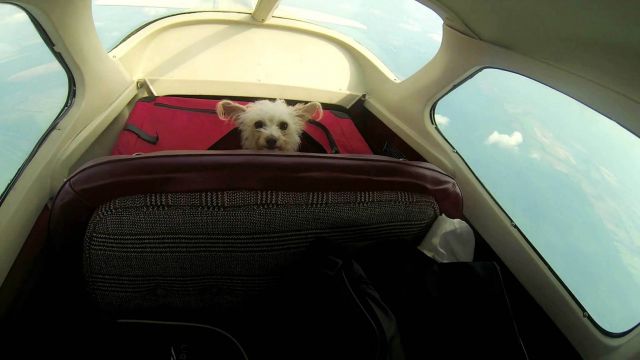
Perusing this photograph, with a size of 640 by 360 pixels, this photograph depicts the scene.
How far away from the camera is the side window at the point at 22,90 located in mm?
1254

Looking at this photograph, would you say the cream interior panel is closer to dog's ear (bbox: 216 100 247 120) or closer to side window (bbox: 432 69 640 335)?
dog's ear (bbox: 216 100 247 120)

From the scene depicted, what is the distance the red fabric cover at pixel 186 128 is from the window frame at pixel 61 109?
0.40m

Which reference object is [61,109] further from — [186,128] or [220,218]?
[220,218]

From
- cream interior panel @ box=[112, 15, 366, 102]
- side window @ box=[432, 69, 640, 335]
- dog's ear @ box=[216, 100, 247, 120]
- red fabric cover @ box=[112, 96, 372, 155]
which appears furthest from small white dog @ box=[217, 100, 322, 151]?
side window @ box=[432, 69, 640, 335]

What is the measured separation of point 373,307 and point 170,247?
1.82 ft

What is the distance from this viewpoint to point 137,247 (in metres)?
0.82

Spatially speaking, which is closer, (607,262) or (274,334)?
(274,334)

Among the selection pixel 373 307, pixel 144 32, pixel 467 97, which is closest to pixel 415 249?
pixel 373 307

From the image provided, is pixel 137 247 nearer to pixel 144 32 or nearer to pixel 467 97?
pixel 467 97

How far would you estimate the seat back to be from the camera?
0.76m

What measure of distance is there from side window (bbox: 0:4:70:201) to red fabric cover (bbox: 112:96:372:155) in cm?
56

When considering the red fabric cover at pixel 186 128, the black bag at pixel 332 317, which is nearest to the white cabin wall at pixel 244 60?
the red fabric cover at pixel 186 128

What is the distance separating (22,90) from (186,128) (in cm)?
110

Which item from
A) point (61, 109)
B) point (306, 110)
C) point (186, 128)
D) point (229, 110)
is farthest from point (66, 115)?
point (306, 110)
